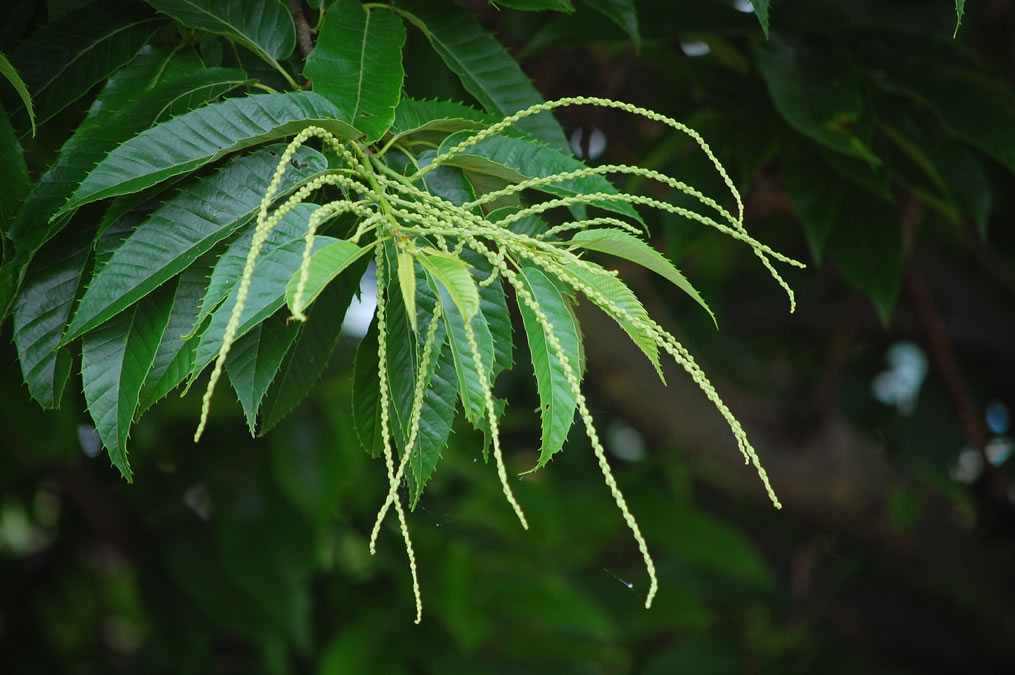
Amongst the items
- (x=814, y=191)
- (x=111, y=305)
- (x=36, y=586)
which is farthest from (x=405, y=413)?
(x=36, y=586)

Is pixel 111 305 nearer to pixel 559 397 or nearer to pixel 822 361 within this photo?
pixel 559 397

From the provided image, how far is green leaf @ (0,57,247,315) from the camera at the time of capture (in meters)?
0.72

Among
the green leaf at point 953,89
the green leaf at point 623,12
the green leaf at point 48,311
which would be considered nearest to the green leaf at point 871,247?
the green leaf at point 953,89

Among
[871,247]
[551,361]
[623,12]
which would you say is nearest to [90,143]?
[551,361]

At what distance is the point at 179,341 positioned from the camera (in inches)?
Answer: 28.6

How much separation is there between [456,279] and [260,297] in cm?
13

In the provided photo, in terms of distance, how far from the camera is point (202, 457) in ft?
6.81

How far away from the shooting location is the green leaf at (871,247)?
1.22 metres

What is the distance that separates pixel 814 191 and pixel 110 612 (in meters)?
2.41

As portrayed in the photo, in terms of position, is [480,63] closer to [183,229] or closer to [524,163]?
[524,163]

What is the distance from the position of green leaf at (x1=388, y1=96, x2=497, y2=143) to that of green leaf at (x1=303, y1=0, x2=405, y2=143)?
31mm

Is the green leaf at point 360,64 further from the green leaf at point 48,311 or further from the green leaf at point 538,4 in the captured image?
the green leaf at point 48,311

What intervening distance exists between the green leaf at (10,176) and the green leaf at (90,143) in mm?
34

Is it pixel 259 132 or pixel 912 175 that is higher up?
pixel 259 132
